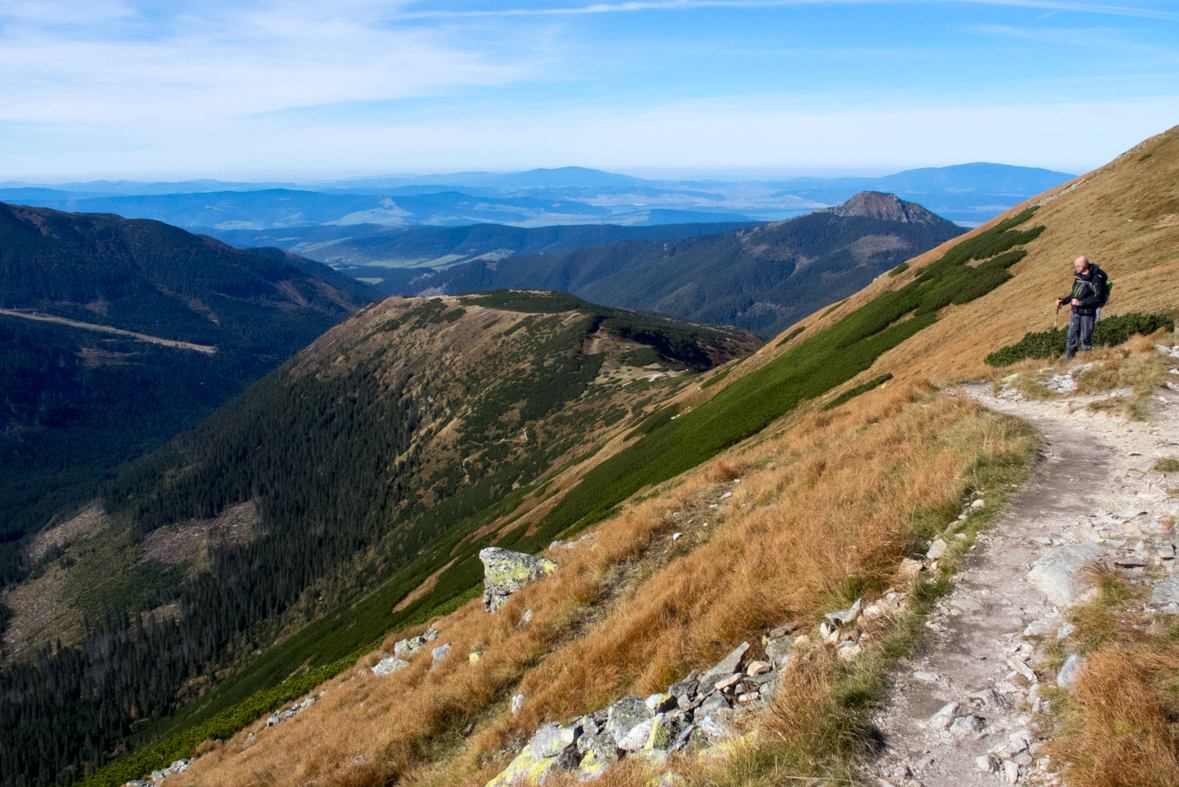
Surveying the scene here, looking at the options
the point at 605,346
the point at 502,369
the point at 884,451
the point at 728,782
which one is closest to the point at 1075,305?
the point at 884,451

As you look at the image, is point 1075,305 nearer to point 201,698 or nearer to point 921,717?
point 921,717

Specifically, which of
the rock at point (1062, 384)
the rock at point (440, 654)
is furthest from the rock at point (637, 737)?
the rock at point (1062, 384)

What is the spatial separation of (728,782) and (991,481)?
24.9ft

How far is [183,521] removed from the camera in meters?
183

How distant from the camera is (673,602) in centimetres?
973

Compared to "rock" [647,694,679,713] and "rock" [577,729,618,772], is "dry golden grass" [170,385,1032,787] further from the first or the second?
"rock" [647,694,679,713]

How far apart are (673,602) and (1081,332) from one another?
614 inches

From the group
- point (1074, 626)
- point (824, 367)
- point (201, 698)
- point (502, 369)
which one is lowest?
point (201, 698)

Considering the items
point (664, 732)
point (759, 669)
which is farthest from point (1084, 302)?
point (664, 732)

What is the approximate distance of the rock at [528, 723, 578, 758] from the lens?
7.09 meters

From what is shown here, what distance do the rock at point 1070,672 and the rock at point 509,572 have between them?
13.7m

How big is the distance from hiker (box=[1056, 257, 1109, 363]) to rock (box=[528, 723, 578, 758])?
58.7 feet

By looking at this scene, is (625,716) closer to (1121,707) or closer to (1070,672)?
(1070,672)

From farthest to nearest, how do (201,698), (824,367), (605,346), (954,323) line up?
(605,346)
(201,698)
(824,367)
(954,323)
